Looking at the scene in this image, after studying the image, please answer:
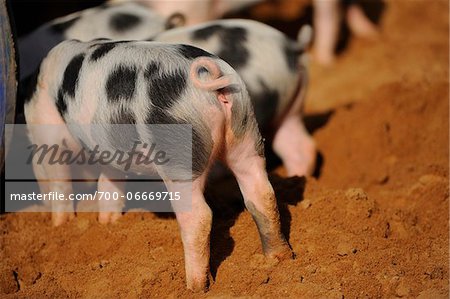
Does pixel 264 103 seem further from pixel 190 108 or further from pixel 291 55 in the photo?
pixel 190 108

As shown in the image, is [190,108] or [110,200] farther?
[110,200]

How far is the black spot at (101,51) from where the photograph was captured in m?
3.45

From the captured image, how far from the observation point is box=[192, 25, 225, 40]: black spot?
4.19m

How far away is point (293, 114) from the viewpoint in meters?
4.66

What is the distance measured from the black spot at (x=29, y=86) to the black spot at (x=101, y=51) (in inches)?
19.4

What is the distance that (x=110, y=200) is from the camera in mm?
3957

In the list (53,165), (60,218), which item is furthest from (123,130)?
(60,218)

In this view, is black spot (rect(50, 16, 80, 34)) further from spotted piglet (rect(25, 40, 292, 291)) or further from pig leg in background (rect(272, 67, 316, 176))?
pig leg in background (rect(272, 67, 316, 176))

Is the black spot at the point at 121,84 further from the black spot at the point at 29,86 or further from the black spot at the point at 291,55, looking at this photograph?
the black spot at the point at 291,55

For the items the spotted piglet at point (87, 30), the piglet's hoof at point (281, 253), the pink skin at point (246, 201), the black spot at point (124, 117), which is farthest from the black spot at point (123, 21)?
the piglet's hoof at point (281, 253)

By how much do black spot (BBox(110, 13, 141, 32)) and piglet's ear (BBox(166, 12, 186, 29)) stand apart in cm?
19

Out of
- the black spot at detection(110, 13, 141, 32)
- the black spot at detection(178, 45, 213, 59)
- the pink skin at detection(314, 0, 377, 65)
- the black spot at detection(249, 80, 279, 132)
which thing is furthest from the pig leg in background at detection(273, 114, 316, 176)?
the pink skin at detection(314, 0, 377, 65)

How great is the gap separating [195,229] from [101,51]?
92 cm

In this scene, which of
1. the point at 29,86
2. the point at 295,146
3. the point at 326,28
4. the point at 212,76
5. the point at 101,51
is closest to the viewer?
the point at 212,76
